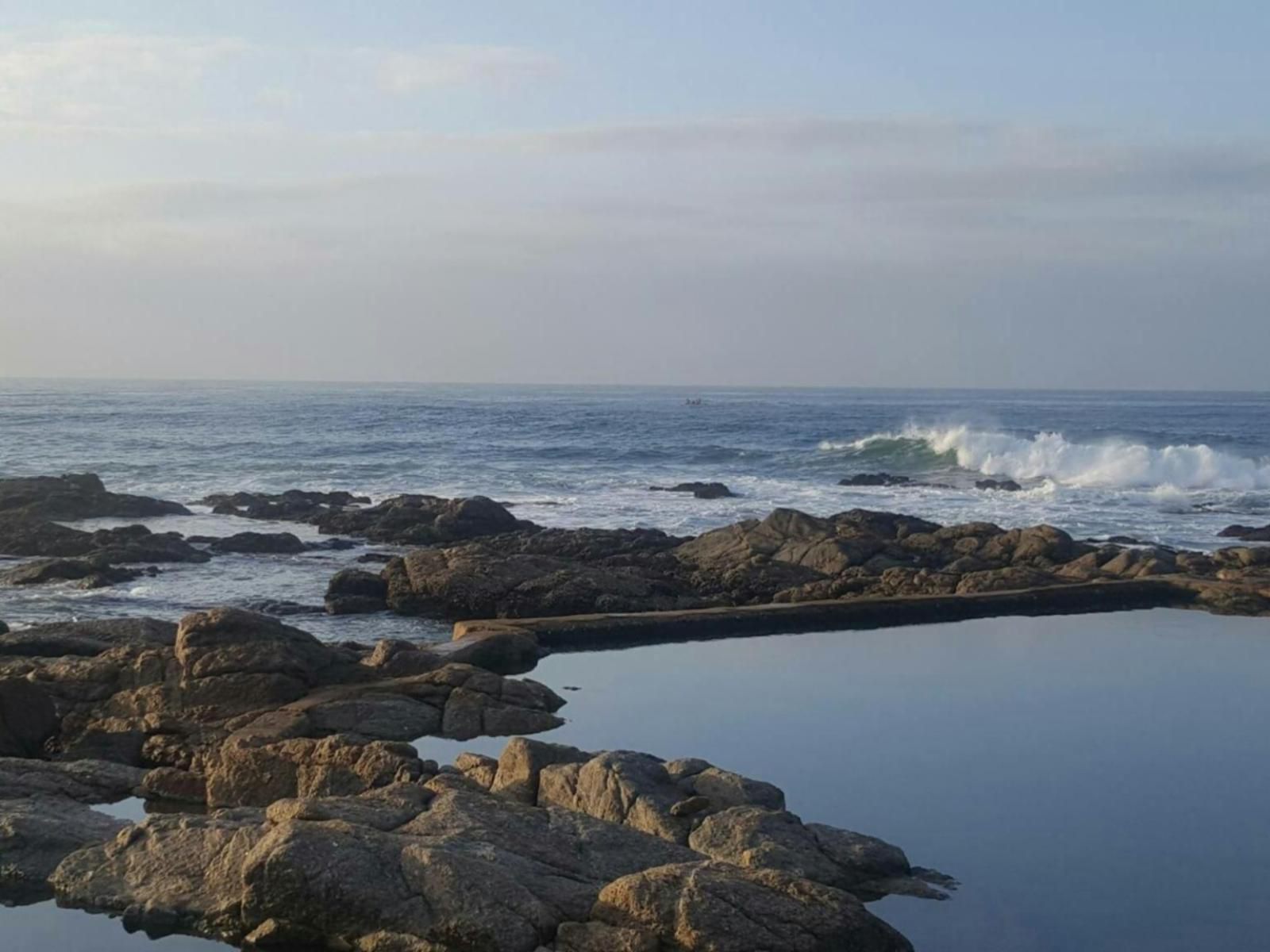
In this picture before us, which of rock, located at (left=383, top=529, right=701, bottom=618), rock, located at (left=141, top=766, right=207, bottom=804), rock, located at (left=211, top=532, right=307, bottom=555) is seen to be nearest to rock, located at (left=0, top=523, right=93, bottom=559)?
rock, located at (left=211, top=532, right=307, bottom=555)

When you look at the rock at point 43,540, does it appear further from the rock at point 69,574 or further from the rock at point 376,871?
the rock at point 376,871

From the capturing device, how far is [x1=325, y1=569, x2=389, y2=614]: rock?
20.9 m


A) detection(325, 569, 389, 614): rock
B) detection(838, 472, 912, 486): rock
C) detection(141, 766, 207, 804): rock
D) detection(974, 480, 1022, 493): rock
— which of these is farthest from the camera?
detection(838, 472, 912, 486): rock

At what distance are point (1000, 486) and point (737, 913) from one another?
1528 inches

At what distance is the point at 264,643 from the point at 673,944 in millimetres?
7133

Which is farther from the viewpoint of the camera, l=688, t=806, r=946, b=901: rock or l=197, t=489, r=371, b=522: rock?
l=197, t=489, r=371, b=522: rock

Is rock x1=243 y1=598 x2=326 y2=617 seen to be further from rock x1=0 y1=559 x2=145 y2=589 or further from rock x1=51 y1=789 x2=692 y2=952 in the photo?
rock x1=51 y1=789 x2=692 y2=952

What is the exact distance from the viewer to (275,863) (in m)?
8.44

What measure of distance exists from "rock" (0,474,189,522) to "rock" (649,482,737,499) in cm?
1340

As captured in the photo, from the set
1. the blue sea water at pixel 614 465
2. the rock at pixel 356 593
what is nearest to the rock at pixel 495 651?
the blue sea water at pixel 614 465

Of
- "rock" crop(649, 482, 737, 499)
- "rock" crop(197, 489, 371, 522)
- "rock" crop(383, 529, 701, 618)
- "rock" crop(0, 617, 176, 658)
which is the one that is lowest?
"rock" crop(197, 489, 371, 522)

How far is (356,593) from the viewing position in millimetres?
21469

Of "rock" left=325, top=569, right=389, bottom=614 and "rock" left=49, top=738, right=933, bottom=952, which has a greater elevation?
"rock" left=49, top=738, right=933, bottom=952

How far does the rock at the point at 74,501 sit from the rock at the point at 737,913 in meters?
Answer: 27.1
